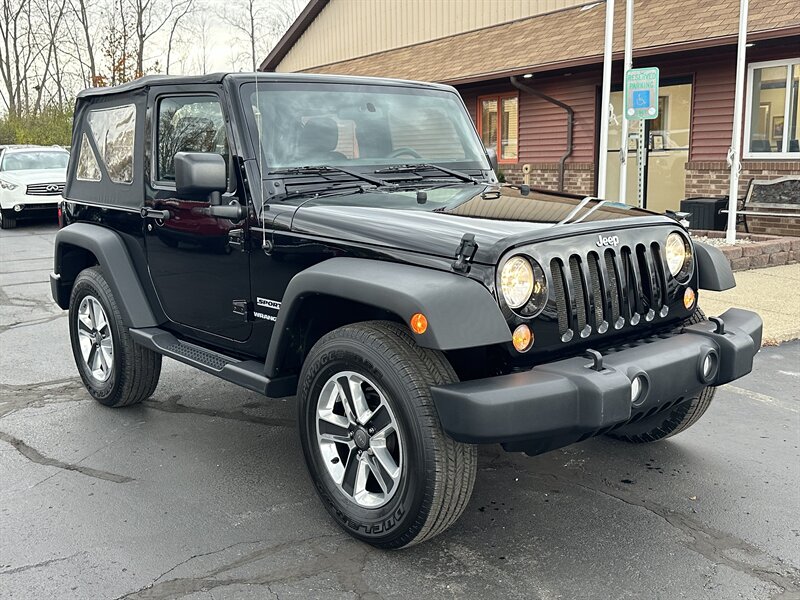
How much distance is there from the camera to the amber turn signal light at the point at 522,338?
9.95 feet

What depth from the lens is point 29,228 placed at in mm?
18375

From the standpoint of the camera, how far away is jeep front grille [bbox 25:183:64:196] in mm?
17719

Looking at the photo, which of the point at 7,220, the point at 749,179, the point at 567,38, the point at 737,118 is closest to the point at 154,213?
the point at 737,118

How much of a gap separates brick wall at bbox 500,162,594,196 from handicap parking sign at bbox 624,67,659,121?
4.21 metres

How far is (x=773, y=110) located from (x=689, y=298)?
401 inches

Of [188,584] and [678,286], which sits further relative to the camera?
[678,286]

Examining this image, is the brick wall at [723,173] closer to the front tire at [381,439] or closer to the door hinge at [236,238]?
the door hinge at [236,238]

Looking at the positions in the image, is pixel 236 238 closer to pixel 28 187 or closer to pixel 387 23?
pixel 28 187

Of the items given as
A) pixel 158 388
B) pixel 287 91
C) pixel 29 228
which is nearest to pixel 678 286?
pixel 287 91

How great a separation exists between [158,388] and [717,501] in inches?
147

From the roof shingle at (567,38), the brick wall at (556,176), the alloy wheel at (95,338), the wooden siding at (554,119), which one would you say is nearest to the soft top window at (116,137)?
the alloy wheel at (95,338)

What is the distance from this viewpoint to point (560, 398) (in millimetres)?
2869

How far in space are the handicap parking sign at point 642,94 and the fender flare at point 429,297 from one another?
806cm

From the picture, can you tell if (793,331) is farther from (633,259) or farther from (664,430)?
(633,259)
